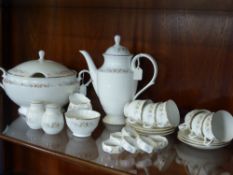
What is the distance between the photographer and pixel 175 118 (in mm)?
790

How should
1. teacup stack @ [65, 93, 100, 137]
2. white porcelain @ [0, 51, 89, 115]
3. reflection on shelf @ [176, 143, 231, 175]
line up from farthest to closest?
white porcelain @ [0, 51, 89, 115]
teacup stack @ [65, 93, 100, 137]
reflection on shelf @ [176, 143, 231, 175]

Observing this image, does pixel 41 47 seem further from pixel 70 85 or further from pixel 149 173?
pixel 149 173

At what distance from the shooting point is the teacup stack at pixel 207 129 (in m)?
0.70

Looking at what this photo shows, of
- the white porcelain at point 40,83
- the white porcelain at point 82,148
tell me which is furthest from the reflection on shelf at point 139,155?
the white porcelain at point 40,83

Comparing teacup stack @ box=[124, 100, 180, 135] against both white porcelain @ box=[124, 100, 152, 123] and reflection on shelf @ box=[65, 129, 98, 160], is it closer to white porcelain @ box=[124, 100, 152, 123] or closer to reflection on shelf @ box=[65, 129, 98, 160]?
white porcelain @ box=[124, 100, 152, 123]

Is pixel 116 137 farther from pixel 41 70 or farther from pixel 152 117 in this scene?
pixel 41 70

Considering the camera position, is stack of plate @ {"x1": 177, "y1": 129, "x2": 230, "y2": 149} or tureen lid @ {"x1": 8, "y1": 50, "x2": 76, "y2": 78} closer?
stack of plate @ {"x1": 177, "y1": 129, "x2": 230, "y2": 149}

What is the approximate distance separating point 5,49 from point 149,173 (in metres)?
0.74

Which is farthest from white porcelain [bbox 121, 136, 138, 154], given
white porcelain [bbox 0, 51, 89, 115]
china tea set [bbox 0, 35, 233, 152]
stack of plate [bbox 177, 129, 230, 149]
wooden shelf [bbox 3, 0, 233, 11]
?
wooden shelf [bbox 3, 0, 233, 11]

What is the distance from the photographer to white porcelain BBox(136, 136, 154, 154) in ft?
2.21

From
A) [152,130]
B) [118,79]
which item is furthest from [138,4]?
[152,130]

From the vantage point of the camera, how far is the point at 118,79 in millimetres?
807

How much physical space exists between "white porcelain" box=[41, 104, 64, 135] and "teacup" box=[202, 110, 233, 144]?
31 centimetres

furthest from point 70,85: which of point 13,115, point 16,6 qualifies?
point 16,6
